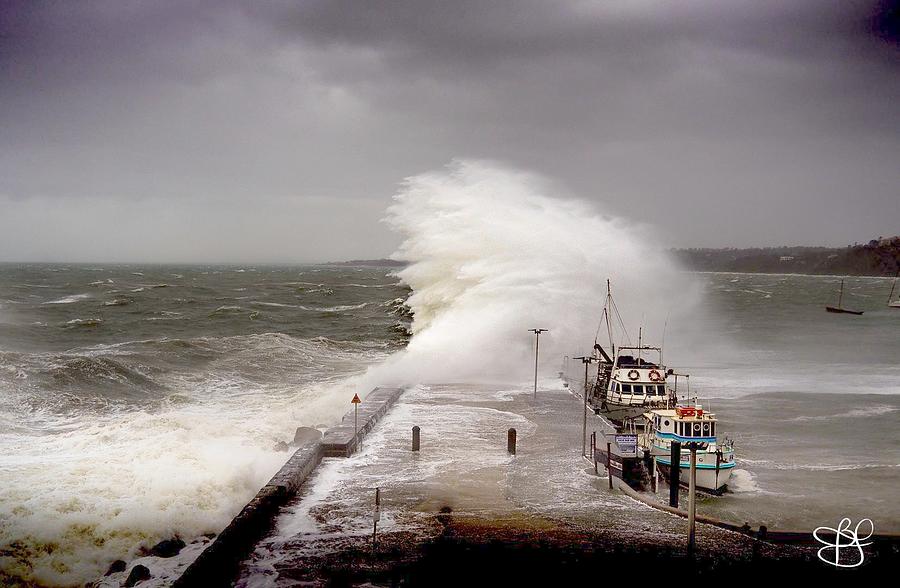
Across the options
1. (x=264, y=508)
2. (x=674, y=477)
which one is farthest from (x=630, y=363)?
(x=264, y=508)

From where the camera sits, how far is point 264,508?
46.6 ft

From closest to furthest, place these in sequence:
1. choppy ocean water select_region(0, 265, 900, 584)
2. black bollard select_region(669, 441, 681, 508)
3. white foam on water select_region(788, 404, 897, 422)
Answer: choppy ocean water select_region(0, 265, 900, 584), black bollard select_region(669, 441, 681, 508), white foam on water select_region(788, 404, 897, 422)

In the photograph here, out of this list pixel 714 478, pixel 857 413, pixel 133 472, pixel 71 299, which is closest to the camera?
pixel 714 478

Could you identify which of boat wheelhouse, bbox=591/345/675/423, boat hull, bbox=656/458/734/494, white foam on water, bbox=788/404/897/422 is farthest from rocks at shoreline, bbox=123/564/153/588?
white foam on water, bbox=788/404/897/422

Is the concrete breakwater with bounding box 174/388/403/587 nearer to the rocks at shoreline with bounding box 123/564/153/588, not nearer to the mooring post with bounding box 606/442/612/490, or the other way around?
the rocks at shoreline with bounding box 123/564/153/588

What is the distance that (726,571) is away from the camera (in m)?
12.0

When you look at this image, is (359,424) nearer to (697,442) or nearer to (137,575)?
(697,442)

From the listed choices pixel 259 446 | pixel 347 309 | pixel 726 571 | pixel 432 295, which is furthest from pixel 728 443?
pixel 347 309

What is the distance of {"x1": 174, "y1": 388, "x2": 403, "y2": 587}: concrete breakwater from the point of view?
11.6m

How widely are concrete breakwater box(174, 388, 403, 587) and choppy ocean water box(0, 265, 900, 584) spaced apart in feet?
4.09

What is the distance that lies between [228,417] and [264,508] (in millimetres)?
11277

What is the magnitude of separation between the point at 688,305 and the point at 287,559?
207 ft

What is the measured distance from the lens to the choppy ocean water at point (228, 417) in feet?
48.4

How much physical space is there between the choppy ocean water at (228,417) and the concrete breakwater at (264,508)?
4.09 ft
